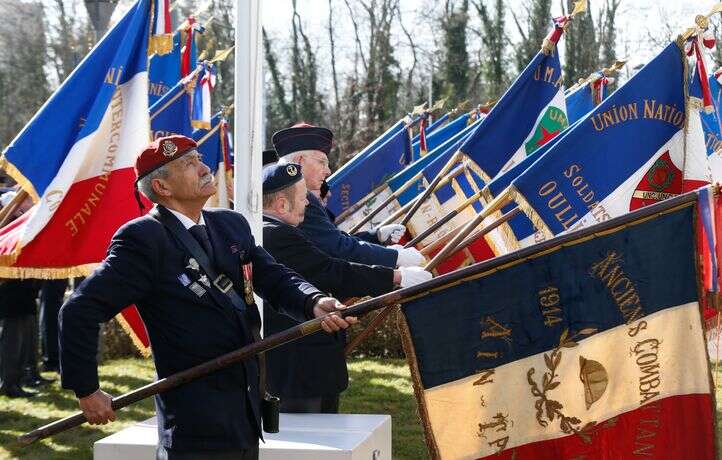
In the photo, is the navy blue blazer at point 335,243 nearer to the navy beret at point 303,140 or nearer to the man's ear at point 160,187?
the navy beret at point 303,140

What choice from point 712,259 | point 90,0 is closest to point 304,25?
point 90,0

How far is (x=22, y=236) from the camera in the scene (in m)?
6.27

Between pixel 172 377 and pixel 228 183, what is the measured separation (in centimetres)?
767

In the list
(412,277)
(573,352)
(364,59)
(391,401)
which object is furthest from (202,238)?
(364,59)

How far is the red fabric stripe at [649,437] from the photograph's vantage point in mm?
4016

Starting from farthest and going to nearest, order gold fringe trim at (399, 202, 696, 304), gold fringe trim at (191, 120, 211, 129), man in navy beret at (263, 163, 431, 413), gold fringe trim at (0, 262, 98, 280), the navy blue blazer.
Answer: gold fringe trim at (191, 120, 211, 129)
gold fringe trim at (0, 262, 98, 280)
the navy blue blazer
man in navy beret at (263, 163, 431, 413)
gold fringe trim at (399, 202, 696, 304)

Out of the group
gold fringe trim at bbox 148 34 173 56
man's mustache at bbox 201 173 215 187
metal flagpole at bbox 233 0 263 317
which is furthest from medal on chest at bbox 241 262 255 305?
gold fringe trim at bbox 148 34 173 56

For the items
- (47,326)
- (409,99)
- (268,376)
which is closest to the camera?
(268,376)

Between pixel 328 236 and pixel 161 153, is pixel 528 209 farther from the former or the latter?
pixel 161 153

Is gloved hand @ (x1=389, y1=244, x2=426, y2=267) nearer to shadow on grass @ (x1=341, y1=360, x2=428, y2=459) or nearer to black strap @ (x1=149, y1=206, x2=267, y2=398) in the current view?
black strap @ (x1=149, y1=206, x2=267, y2=398)

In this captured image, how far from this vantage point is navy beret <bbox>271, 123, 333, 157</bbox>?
240 inches

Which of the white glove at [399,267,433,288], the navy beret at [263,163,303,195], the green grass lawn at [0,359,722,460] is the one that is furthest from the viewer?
the green grass lawn at [0,359,722,460]

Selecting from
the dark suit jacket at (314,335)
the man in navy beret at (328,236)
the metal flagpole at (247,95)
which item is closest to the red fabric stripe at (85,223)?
the man in navy beret at (328,236)

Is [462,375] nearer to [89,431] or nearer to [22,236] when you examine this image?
[22,236]
